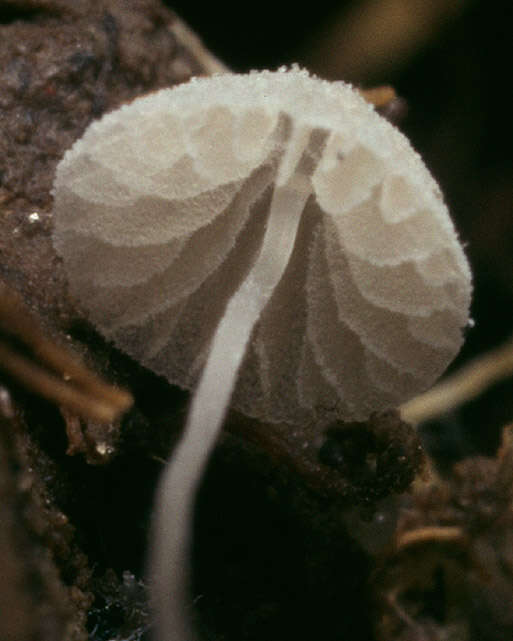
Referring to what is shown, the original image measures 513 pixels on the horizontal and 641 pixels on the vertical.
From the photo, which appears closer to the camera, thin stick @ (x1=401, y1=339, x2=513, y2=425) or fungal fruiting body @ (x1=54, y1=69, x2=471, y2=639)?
fungal fruiting body @ (x1=54, y1=69, x2=471, y2=639)

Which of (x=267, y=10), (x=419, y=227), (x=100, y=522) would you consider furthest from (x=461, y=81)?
(x=100, y=522)

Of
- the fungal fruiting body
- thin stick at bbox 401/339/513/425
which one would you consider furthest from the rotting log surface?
thin stick at bbox 401/339/513/425

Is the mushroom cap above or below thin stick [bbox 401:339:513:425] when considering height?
above

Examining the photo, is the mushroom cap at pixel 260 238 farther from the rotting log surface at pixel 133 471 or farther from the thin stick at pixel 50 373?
the thin stick at pixel 50 373

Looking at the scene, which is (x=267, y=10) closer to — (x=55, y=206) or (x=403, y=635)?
(x=55, y=206)

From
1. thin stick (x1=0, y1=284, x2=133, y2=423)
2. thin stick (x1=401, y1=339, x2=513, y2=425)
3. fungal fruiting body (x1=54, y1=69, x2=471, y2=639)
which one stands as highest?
fungal fruiting body (x1=54, y1=69, x2=471, y2=639)

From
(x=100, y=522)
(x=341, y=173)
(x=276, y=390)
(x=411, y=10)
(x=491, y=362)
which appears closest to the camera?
(x=341, y=173)

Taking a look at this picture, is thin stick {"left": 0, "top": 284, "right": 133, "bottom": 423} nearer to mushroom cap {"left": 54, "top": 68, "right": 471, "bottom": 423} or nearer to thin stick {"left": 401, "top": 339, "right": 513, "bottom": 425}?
mushroom cap {"left": 54, "top": 68, "right": 471, "bottom": 423}
